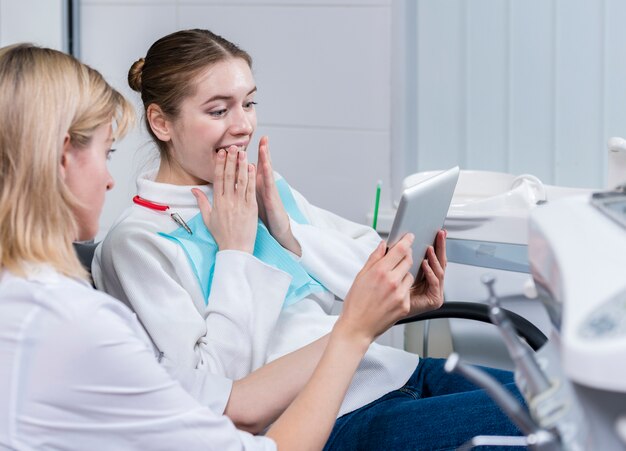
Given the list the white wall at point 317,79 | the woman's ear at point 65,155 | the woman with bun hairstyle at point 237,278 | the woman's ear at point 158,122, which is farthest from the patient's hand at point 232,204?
the white wall at point 317,79

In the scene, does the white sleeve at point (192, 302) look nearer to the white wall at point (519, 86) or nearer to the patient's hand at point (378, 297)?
the patient's hand at point (378, 297)

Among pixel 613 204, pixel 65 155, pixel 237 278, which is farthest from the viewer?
pixel 237 278

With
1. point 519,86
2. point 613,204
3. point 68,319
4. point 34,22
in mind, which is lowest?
point 68,319

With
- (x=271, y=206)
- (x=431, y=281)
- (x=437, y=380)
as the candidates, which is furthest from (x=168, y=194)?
(x=437, y=380)

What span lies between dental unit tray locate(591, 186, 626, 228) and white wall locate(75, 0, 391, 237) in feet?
5.72

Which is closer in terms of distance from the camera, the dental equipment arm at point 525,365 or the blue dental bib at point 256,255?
the dental equipment arm at point 525,365

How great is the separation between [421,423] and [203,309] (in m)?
0.43

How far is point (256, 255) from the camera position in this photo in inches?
66.6

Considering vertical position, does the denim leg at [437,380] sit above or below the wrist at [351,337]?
below

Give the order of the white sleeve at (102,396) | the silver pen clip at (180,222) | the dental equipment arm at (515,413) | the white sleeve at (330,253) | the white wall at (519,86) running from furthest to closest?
the white wall at (519,86), the white sleeve at (330,253), the silver pen clip at (180,222), the white sleeve at (102,396), the dental equipment arm at (515,413)

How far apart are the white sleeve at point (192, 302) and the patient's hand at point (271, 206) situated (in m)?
0.16

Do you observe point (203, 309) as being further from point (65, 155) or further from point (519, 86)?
point (519, 86)

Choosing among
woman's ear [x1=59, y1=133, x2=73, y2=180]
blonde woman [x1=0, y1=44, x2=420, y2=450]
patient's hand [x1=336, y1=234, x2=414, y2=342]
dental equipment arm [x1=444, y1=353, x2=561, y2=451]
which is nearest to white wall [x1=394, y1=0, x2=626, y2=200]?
patient's hand [x1=336, y1=234, x2=414, y2=342]

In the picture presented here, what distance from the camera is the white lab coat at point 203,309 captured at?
146 cm
